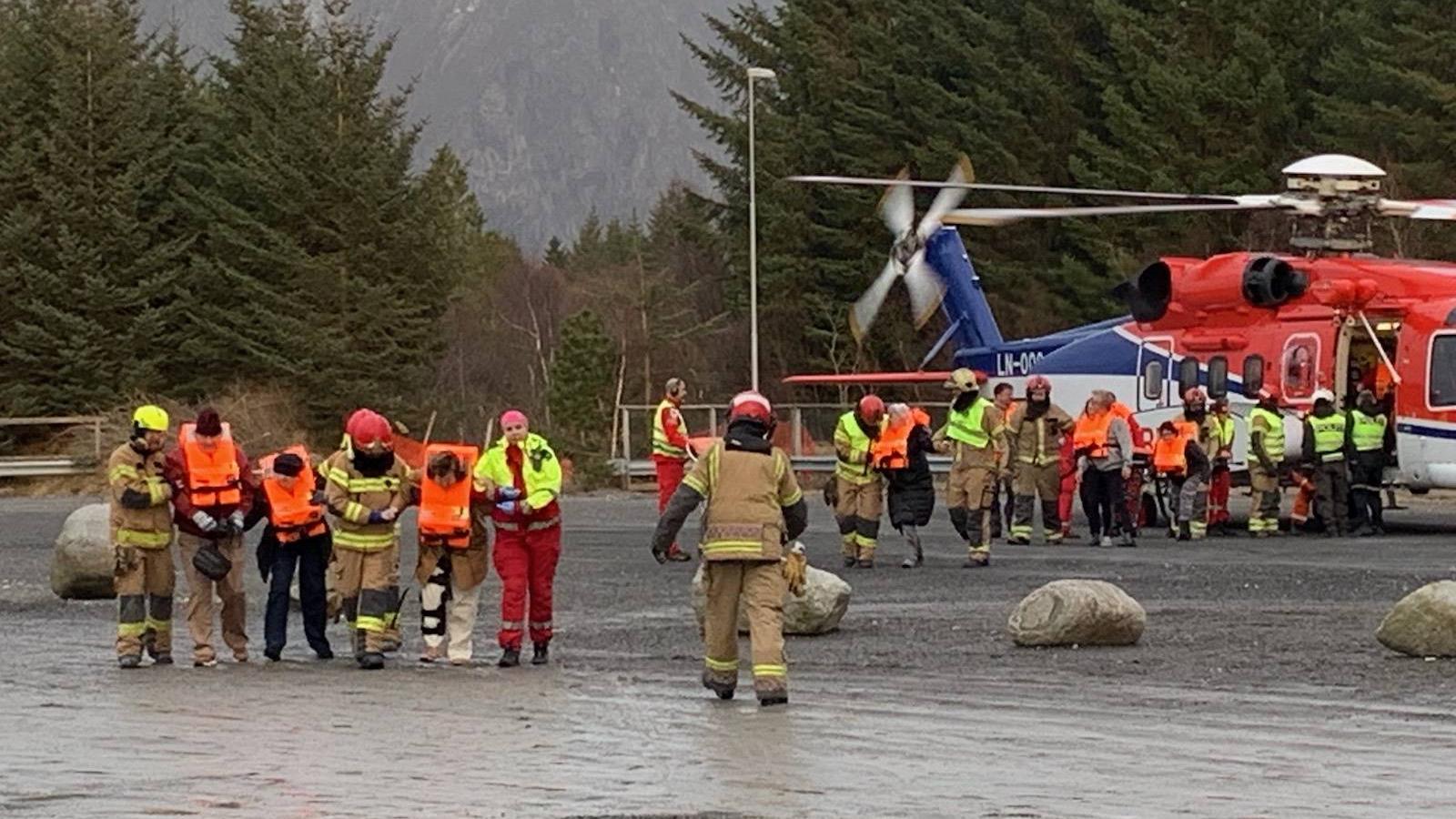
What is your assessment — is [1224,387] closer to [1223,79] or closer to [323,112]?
[1223,79]

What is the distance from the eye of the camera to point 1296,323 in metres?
29.6

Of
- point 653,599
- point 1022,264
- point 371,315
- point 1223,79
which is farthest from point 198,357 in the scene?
point 653,599

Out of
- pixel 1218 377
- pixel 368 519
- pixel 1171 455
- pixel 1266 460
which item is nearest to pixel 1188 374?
pixel 1218 377

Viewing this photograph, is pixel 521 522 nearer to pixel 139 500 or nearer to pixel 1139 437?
pixel 139 500

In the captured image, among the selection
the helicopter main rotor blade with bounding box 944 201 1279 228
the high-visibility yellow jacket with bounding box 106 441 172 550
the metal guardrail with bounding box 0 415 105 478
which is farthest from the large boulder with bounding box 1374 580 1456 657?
the metal guardrail with bounding box 0 415 105 478

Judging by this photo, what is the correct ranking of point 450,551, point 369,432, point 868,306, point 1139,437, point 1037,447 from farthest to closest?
point 868,306, point 1139,437, point 1037,447, point 450,551, point 369,432

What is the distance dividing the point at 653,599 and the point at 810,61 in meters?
46.8

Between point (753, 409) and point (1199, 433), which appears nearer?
point (753, 409)

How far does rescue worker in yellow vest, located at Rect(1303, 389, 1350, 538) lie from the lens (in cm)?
2802

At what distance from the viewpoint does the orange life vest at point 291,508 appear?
55.3ft

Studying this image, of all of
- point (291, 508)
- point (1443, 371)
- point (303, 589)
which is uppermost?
point (1443, 371)

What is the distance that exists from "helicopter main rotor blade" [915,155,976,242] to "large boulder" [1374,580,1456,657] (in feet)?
50.4

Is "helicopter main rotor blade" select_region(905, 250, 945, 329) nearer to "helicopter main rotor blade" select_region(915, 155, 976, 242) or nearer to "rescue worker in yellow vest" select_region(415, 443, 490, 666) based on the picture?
"helicopter main rotor blade" select_region(915, 155, 976, 242)

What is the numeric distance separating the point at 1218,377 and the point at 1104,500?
12.5ft
